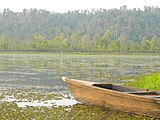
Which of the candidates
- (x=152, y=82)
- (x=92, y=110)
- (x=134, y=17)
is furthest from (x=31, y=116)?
(x=134, y=17)

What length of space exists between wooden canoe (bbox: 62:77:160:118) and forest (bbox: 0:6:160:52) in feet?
324

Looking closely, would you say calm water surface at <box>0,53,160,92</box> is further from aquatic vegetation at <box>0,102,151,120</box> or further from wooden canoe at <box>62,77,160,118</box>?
aquatic vegetation at <box>0,102,151,120</box>

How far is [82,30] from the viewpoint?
158 metres

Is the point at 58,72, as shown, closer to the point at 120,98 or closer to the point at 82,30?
the point at 120,98

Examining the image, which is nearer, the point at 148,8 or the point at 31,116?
the point at 31,116

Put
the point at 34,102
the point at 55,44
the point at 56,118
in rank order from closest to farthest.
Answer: the point at 56,118, the point at 34,102, the point at 55,44

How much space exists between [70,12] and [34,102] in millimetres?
181789

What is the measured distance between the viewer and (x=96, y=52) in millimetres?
112188

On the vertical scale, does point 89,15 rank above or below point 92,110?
above

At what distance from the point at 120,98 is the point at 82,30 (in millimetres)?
143342

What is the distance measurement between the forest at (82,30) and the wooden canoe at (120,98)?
9890cm

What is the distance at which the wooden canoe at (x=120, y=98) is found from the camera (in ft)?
45.3

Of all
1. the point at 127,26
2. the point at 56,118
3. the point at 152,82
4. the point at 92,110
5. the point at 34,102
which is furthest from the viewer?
the point at 127,26

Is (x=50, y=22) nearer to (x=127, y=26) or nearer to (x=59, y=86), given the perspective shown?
(x=127, y=26)
